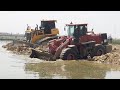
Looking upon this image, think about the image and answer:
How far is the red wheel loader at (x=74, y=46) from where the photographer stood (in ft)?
58.1

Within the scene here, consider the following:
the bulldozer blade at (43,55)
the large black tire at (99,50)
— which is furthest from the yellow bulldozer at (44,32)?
the large black tire at (99,50)

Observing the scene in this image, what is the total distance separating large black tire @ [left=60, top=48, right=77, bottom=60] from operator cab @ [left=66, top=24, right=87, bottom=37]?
4.99 feet

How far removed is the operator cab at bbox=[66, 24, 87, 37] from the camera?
1886cm

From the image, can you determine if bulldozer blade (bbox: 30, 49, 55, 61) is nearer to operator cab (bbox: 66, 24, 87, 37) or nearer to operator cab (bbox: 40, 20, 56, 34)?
operator cab (bbox: 66, 24, 87, 37)

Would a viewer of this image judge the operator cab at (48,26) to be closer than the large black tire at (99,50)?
No

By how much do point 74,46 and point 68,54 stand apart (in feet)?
2.24

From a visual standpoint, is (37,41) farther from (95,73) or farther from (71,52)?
(95,73)

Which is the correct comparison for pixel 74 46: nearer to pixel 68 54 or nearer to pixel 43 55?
pixel 68 54

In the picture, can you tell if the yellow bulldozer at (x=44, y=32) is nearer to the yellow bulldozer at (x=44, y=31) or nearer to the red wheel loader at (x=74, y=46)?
the yellow bulldozer at (x=44, y=31)

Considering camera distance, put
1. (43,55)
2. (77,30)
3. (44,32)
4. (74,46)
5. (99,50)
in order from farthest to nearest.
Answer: (44,32), (99,50), (77,30), (43,55), (74,46)

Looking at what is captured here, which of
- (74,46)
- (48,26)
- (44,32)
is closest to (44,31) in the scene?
(44,32)

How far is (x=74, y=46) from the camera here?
58.4 ft
